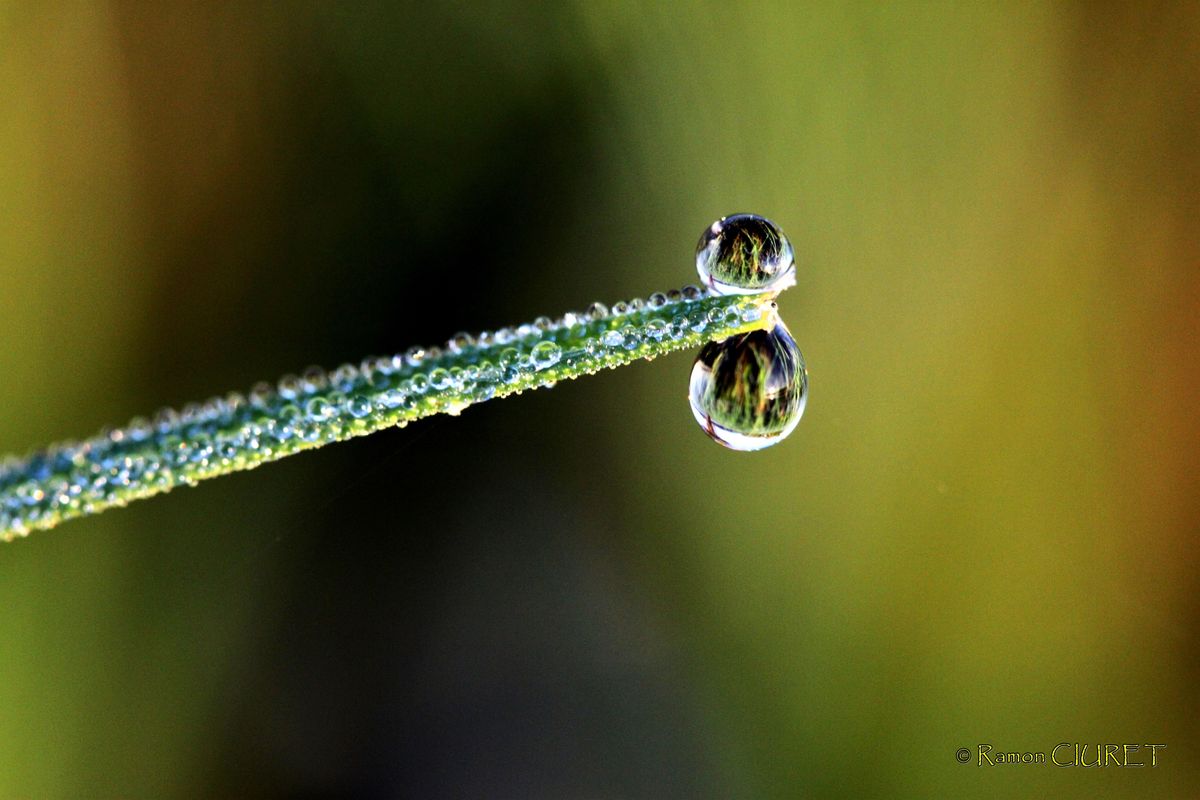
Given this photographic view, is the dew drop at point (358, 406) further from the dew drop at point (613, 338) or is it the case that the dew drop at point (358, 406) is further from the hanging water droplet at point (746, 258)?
the hanging water droplet at point (746, 258)

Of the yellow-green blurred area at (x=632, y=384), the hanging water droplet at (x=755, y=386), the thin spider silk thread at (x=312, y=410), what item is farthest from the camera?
the yellow-green blurred area at (x=632, y=384)

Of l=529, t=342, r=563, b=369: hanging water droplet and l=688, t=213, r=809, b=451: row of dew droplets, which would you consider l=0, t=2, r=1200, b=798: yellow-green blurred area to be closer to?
l=688, t=213, r=809, b=451: row of dew droplets

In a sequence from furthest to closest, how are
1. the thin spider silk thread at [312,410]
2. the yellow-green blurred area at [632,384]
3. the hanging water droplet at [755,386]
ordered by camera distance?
the yellow-green blurred area at [632,384] < the hanging water droplet at [755,386] < the thin spider silk thread at [312,410]

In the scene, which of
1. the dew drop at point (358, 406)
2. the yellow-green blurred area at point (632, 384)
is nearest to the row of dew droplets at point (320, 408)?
the dew drop at point (358, 406)

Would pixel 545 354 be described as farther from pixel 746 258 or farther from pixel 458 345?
pixel 746 258

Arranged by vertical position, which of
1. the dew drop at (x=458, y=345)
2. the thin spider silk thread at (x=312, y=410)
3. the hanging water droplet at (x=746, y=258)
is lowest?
the thin spider silk thread at (x=312, y=410)

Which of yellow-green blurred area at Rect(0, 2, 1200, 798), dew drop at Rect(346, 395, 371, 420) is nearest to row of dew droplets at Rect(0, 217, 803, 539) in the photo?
dew drop at Rect(346, 395, 371, 420)

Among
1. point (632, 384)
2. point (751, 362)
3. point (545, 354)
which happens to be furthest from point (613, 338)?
point (632, 384)

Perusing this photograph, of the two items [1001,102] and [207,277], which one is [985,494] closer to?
[1001,102]
